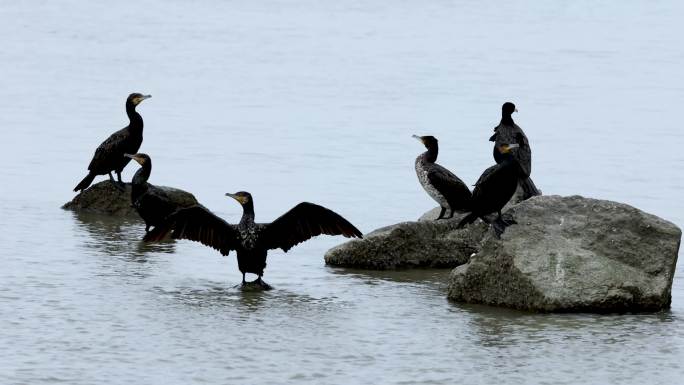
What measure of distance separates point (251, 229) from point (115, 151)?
4416mm

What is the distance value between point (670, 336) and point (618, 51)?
77.3 feet

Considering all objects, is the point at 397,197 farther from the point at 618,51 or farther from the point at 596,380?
the point at 618,51

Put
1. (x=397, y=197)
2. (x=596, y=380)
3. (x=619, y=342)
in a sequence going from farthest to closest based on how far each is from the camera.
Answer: (x=397, y=197) → (x=619, y=342) → (x=596, y=380)

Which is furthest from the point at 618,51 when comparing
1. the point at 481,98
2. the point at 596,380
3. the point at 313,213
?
the point at 596,380

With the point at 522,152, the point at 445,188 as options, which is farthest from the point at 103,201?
the point at 522,152

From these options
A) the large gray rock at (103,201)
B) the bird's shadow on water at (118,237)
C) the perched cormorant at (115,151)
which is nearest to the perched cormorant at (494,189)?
the bird's shadow on water at (118,237)

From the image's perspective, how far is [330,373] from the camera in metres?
8.36

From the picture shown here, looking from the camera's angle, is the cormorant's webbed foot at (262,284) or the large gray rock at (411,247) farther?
the large gray rock at (411,247)

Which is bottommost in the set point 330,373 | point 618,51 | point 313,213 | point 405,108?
point 330,373

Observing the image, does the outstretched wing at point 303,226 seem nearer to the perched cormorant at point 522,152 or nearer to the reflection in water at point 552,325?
the reflection in water at point 552,325

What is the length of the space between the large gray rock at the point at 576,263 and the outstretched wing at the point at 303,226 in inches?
41.5

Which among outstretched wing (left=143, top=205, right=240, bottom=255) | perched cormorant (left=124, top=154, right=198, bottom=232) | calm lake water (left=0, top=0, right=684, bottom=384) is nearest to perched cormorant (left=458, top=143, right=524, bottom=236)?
calm lake water (left=0, top=0, right=684, bottom=384)

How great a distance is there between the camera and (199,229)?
1120 centimetres

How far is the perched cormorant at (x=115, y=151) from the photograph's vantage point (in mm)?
14992
